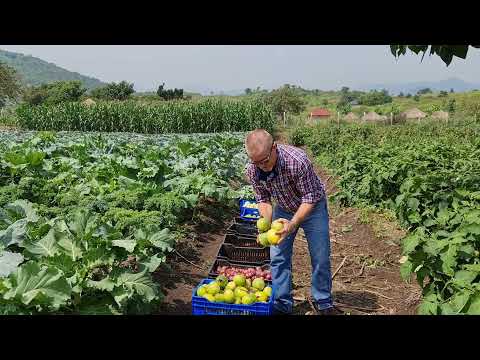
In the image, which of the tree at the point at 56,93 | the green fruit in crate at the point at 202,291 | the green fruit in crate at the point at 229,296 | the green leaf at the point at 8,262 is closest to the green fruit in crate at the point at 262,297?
the green fruit in crate at the point at 229,296

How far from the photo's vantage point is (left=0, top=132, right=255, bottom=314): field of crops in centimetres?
312

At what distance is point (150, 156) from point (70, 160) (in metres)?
1.58

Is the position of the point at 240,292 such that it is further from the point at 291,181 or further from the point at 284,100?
the point at 284,100

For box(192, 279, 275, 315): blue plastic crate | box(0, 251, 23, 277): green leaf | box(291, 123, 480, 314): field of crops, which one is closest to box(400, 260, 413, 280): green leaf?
box(291, 123, 480, 314): field of crops

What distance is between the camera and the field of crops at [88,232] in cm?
312

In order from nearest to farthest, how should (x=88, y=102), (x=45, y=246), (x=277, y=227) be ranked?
(x=45, y=246), (x=277, y=227), (x=88, y=102)

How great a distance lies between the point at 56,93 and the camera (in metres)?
73.1

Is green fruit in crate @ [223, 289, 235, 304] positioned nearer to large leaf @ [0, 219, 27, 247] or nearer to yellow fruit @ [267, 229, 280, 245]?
yellow fruit @ [267, 229, 280, 245]

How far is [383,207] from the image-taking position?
8641 mm

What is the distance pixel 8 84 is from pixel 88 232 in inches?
2559

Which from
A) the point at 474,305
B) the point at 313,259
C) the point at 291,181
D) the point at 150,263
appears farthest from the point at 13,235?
the point at 474,305

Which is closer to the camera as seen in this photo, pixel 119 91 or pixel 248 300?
pixel 248 300
